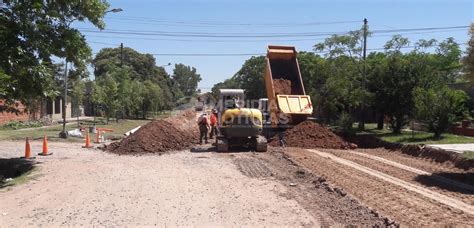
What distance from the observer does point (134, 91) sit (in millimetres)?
51250

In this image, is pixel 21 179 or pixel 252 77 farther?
pixel 252 77

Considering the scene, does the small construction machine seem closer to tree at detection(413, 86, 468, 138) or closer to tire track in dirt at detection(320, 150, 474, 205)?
tire track in dirt at detection(320, 150, 474, 205)

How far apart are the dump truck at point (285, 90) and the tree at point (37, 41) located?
11.0 m

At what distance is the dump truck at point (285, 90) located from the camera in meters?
26.2

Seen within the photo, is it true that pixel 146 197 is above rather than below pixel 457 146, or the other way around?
below

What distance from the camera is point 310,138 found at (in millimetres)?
25594

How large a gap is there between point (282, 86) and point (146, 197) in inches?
651

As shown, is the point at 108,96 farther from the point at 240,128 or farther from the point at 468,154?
the point at 468,154

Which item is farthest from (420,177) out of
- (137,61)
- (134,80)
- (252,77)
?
(137,61)

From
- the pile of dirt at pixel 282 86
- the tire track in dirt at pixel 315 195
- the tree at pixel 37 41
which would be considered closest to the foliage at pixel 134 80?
the pile of dirt at pixel 282 86

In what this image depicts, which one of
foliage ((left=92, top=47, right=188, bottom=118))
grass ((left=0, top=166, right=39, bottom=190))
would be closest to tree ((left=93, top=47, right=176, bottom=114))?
foliage ((left=92, top=47, right=188, bottom=118))

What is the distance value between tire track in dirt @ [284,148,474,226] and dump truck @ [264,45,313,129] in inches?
378

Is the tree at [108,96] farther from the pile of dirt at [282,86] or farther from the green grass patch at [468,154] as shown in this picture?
the green grass patch at [468,154]

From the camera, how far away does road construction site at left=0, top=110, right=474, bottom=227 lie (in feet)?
32.1
